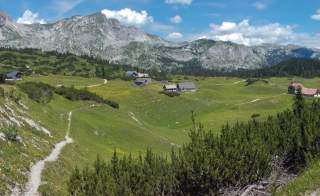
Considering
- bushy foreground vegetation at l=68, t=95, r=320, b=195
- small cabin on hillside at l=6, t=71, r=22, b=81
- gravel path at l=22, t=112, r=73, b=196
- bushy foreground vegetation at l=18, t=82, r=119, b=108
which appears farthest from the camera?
small cabin on hillside at l=6, t=71, r=22, b=81

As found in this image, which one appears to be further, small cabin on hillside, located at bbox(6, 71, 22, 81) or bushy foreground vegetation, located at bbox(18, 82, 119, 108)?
small cabin on hillside, located at bbox(6, 71, 22, 81)

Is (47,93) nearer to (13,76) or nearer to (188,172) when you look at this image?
(188,172)

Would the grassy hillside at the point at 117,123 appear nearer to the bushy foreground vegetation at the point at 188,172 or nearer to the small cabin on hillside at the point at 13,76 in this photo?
the bushy foreground vegetation at the point at 188,172

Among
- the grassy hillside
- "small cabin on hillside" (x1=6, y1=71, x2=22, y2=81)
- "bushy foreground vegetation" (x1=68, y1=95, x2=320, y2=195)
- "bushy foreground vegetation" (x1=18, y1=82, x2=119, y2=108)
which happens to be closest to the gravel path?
the grassy hillside

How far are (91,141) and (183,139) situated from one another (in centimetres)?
2971

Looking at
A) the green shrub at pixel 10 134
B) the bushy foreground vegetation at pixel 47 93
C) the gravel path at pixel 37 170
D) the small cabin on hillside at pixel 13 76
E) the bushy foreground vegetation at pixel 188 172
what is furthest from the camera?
the small cabin on hillside at pixel 13 76

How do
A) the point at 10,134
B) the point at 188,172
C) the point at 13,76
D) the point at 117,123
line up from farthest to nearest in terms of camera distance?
the point at 13,76 < the point at 117,123 < the point at 10,134 < the point at 188,172

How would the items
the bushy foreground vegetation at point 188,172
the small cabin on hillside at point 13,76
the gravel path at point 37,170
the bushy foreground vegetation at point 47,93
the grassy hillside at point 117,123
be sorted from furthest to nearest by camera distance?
the small cabin on hillside at point 13,76, the bushy foreground vegetation at point 47,93, the grassy hillside at point 117,123, the gravel path at point 37,170, the bushy foreground vegetation at point 188,172

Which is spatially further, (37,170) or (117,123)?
(117,123)

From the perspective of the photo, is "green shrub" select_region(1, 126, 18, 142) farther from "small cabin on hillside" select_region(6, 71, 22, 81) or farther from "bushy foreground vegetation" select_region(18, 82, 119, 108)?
"small cabin on hillside" select_region(6, 71, 22, 81)

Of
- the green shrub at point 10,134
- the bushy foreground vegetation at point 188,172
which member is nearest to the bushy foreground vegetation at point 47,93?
Result: the green shrub at point 10,134

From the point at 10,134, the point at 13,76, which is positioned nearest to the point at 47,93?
the point at 10,134

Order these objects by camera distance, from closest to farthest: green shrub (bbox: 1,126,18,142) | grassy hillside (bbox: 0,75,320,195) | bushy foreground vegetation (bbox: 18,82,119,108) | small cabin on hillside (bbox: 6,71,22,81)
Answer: grassy hillside (bbox: 0,75,320,195)
green shrub (bbox: 1,126,18,142)
bushy foreground vegetation (bbox: 18,82,119,108)
small cabin on hillside (bbox: 6,71,22,81)

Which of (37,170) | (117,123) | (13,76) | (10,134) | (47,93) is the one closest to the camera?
(37,170)
